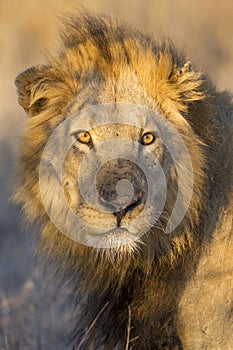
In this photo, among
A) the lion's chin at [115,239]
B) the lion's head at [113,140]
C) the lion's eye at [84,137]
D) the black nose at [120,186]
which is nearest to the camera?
the black nose at [120,186]

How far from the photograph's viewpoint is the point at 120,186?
13.3ft

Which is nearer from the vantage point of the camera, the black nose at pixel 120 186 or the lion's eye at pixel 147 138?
the black nose at pixel 120 186

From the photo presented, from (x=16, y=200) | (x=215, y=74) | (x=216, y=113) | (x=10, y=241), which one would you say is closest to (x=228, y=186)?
(x=216, y=113)

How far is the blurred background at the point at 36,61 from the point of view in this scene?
21.7ft

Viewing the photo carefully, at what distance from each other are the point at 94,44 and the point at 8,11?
25.1 ft

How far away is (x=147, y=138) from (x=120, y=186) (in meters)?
0.49

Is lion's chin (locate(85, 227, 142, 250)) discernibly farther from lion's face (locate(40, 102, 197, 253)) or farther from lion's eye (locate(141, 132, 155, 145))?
lion's eye (locate(141, 132, 155, 145))

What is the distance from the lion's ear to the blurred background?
154 cm

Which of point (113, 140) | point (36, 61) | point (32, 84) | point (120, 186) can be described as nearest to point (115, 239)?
point (120, 186)

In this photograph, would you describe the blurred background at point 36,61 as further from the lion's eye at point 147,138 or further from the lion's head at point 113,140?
the lion's eye at point 147,138

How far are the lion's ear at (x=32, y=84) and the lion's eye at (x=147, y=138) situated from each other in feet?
1.96

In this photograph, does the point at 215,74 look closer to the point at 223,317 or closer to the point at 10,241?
the point at 10,241

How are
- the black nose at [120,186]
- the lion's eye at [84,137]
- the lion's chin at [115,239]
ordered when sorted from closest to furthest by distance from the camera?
the black nose at [120,186], the lion's chin at [115,239], the lion's eye at [84,137]

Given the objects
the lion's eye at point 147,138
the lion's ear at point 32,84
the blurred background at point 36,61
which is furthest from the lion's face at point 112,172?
the blurred background at point 36,61
